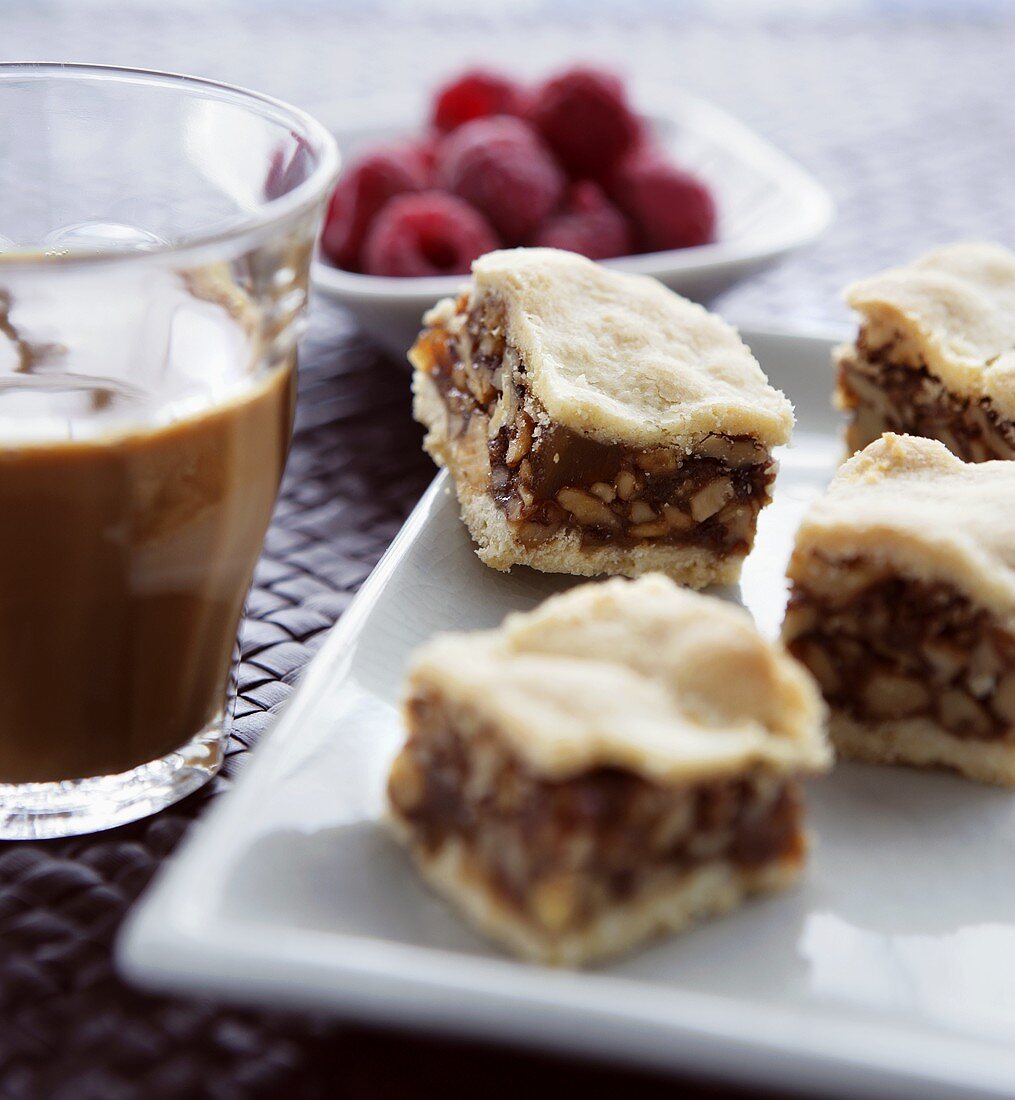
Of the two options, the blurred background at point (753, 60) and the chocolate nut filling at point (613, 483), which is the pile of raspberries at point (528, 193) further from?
the chocolate nut filling at point (613, 483)

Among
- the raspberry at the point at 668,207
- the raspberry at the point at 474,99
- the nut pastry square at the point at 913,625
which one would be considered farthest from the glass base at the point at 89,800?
the raspberry at the point at 474,99

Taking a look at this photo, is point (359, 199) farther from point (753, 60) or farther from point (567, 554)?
point (753, 60)

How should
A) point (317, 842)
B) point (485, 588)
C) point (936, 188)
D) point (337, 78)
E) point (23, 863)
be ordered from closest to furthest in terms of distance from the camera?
1. point (317, 842)
2. point (23, 863)
3. point (485, 588)
4. point (936, 188)
5. point (337, 78)

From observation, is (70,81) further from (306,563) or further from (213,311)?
(306,563)

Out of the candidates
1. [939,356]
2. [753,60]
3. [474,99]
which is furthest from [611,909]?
[753,60]

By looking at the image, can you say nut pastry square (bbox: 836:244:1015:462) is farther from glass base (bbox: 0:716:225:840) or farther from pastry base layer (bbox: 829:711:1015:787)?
glass base (bbox: 0:716:225:840)

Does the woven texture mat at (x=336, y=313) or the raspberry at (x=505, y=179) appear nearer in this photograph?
the woven texture mat at (x=336, y=313)

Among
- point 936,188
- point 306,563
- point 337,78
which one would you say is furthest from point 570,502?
point 337,78
